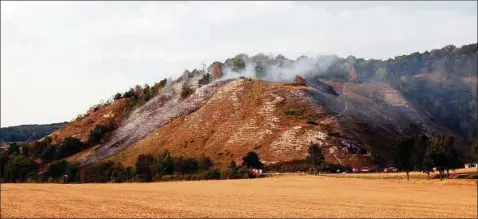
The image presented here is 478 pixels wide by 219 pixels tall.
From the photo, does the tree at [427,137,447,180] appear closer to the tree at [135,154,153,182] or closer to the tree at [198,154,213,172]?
the tree at [198,154,213,172]

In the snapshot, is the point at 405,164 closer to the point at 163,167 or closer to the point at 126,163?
the point at 163,167

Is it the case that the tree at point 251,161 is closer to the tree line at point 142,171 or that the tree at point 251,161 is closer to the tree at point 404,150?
the tree line at point 142,171

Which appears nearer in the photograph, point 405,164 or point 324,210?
point 324,210

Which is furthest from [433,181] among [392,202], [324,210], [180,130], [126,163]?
[180,130]

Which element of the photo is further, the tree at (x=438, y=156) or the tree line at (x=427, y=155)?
the tree line at (x=427, y=155)

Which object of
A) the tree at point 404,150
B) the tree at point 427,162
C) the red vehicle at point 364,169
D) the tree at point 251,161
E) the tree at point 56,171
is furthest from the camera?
the tree at point 56,171

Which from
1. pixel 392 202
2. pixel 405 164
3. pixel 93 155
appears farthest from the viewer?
pixel 93 155

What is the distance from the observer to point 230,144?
175 m

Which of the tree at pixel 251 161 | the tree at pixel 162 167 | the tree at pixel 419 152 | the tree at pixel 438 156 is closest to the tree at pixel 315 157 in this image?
the tree at pixel 251 161

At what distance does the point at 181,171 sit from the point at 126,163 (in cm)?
3184

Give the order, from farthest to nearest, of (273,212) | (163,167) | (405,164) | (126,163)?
(126,163), (163,167), (405,164), (273,212)

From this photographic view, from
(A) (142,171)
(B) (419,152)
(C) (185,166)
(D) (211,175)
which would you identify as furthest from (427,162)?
(A) (142,171)

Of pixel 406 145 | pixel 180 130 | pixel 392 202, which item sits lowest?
pixel 392 202

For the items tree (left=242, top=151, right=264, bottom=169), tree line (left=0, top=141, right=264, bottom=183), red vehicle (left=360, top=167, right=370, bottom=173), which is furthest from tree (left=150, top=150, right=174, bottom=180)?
red vehicle (left=360, top=167, right=370, bottom=173)
